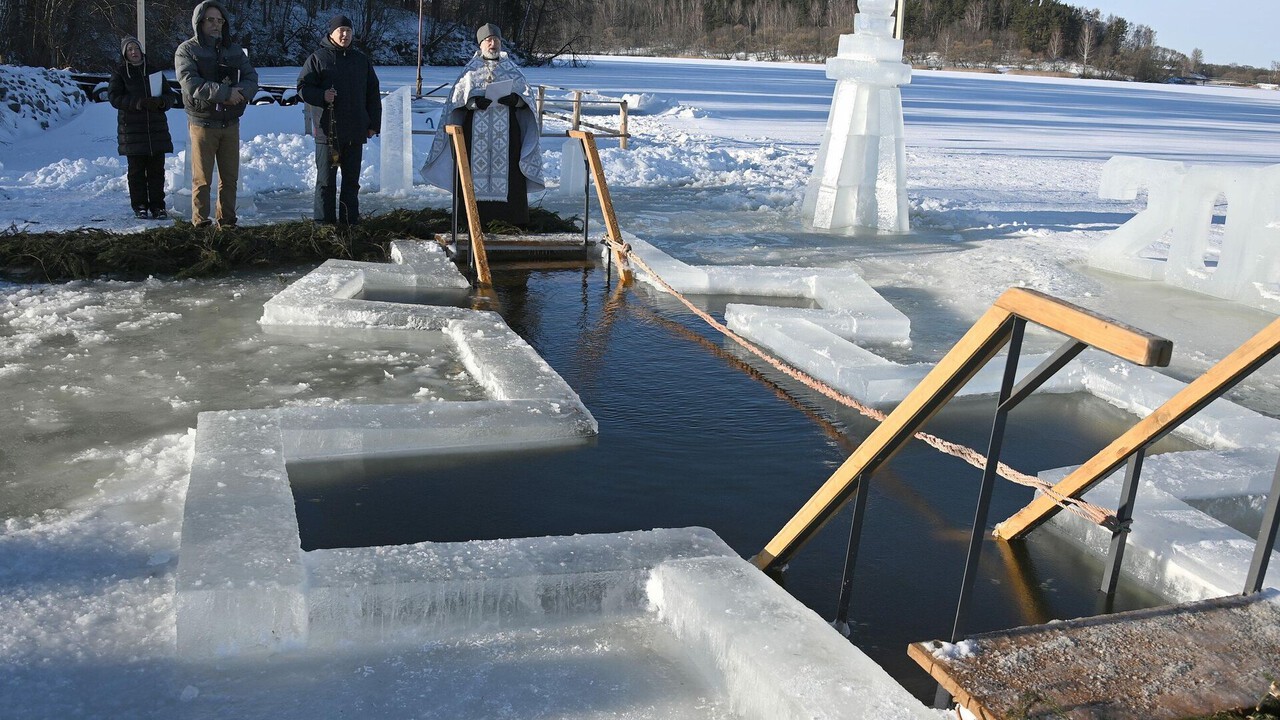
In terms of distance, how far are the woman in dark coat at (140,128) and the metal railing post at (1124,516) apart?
24.4ft

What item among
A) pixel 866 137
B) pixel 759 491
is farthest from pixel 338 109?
pixel 759 491

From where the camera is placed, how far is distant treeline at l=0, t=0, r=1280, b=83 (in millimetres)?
39906

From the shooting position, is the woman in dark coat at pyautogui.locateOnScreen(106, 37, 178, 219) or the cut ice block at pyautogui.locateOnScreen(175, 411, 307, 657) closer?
the cut ice block at pyautogui.locateOnScreen(175, 411, 307, 657)

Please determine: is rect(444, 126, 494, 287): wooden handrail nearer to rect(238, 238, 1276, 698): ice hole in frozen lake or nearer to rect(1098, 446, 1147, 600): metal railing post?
rect(238, 238, 1276, 698): ice hole in frozen lake

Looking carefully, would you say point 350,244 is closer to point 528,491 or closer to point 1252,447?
point 528,491

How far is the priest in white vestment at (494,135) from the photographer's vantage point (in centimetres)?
786

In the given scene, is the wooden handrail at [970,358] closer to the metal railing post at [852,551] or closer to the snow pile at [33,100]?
the metal railing post at [852,551]

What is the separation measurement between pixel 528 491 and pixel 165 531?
115cm

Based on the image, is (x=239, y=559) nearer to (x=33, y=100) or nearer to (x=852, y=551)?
(x=852, y=551)

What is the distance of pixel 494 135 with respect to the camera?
26.9ft

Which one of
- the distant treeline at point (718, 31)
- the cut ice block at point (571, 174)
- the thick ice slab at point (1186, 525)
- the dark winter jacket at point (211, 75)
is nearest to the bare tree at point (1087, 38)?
the distant treeline at point (718, 31)

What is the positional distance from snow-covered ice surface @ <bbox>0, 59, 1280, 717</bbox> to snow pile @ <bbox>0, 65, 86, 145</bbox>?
0.24 meters

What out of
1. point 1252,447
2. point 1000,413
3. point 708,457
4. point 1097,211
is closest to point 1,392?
point 708,457

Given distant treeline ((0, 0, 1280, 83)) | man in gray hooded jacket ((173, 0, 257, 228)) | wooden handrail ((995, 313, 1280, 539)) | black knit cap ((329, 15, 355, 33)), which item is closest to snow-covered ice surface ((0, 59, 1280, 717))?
man in gray hooded jacket ((173, 0, 257, 228))
